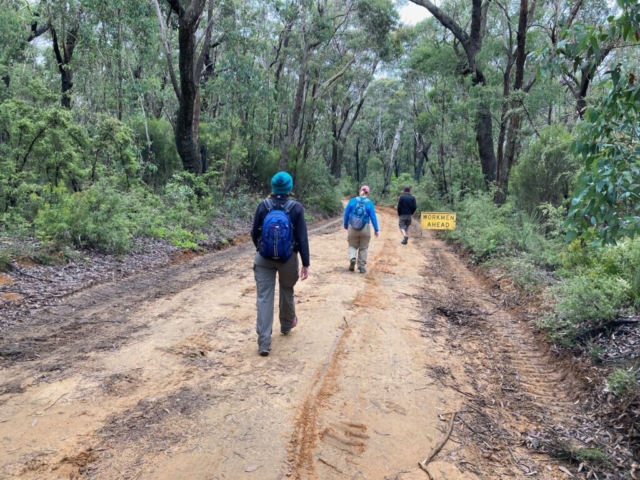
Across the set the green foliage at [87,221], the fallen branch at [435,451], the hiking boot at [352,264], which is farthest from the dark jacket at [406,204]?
the fallen branch at [435,451]

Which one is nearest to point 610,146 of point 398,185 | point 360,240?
point 360,240

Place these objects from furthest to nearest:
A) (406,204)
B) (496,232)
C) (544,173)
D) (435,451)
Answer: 1. (406,204)
2. (544,173)
3. (496,232)
4. (435,451)

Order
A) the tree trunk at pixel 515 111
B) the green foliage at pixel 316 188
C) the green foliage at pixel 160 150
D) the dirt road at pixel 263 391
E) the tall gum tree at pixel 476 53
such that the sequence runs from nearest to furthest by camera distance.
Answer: the dirt road at pixel 263 391 < the tree trunk at pixel 515 111 < the green foliage at pixel 160 150 < the tall gum tree at pixel 476 53 < the green foliage at pixel 316 188

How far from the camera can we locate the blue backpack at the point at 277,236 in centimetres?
498

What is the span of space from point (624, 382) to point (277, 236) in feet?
11.8

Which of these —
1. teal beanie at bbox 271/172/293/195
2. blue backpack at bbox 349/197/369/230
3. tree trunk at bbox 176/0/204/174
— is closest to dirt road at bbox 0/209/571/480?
teal beanie at bbox 271/172/293/195

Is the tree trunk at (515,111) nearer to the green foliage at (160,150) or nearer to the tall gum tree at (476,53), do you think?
the tall gum tree at (476,53)

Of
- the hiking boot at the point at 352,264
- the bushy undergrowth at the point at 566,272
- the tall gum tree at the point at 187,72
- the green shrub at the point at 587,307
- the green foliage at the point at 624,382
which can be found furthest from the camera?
the tall gum tree at the point at 187,72

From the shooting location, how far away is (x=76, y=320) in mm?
5891

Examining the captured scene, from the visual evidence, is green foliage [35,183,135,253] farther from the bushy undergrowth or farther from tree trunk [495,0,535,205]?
tree trunk [495,0,535,205]

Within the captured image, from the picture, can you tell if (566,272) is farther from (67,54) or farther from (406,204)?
(67,54)

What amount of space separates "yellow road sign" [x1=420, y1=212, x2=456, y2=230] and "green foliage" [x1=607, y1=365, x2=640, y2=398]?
12.1 m

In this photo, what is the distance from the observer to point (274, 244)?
498 centimetres

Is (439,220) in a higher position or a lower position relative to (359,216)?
lower
